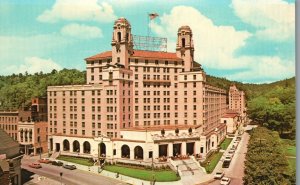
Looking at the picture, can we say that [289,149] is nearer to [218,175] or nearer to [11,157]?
[218,175]

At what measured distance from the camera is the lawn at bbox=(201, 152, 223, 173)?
114 feet

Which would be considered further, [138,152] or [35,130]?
[138,152]

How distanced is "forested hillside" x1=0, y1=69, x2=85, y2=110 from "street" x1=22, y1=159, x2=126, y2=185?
741 centimetres

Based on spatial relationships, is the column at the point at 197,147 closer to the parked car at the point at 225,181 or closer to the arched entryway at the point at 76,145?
the parked car at the point at 225,181

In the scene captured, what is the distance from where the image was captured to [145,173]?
3266 centimetres

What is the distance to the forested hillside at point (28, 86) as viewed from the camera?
35.5 m

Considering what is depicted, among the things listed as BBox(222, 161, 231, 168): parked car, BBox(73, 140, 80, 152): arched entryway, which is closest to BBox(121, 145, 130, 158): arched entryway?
BBox(73, 140, 80, 152): arched entryway

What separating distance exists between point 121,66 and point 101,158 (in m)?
11.2

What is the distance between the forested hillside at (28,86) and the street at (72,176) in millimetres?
7408

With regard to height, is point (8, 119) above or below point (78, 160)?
above

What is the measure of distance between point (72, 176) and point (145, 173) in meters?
7.32

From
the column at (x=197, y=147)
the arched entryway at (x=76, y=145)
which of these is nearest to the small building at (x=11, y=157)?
the arched entryway at (x=76, y=145)

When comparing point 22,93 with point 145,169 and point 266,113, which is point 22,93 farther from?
point 266,113

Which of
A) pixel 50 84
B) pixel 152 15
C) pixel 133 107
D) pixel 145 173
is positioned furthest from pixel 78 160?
pixel 152 15
